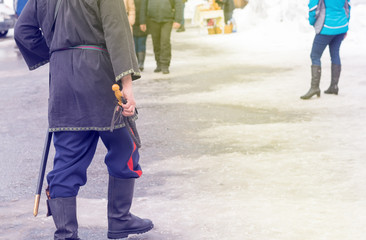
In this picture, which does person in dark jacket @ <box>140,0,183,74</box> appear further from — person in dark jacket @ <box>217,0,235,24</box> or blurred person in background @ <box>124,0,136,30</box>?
person in dark jacket @ <box>217,0,235,24</box>

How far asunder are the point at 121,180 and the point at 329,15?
5.89 meters

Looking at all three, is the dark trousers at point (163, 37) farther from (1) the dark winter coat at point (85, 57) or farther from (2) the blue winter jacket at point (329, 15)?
(1) the dark winter coat at point (85, 57)

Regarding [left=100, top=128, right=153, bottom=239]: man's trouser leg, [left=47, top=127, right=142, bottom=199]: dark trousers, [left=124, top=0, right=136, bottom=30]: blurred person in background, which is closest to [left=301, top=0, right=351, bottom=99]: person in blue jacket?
[left=124, top=0, right=136, bottom=30]: blurred person in background

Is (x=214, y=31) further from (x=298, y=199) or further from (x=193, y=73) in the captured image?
(x=298, y=199)

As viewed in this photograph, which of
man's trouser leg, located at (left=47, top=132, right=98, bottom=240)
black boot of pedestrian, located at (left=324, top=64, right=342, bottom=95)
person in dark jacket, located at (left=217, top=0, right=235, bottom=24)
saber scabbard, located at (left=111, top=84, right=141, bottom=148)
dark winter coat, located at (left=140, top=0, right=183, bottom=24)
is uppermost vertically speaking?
saber scabbard, located at (left=111, top=84, right=141, bottom=148)

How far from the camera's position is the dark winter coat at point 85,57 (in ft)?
12.8

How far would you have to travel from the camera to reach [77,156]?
13.3 ft

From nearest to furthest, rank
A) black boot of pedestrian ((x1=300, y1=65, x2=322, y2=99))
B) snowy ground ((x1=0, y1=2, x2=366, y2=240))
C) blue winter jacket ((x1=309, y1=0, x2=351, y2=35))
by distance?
1. snowy ground ((x1=0, y1=2, x2=366, y2=240))
2. blue winter jacket ((x1=309, y1=0, x2=351, y2=35))
3. black boot of pedestrian ((x1=300, y1=65, x2=322, y2=99))

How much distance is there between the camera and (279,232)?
14.8 feet

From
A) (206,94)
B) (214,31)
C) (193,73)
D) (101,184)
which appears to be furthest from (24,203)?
(214,31)

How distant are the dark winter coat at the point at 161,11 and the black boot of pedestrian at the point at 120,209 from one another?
8.58 meters

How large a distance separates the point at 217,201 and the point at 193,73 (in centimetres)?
804

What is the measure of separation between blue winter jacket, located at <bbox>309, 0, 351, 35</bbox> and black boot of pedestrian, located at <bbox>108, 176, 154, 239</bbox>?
574 centimetres

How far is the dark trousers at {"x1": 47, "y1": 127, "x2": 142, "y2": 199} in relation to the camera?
4.03 m
